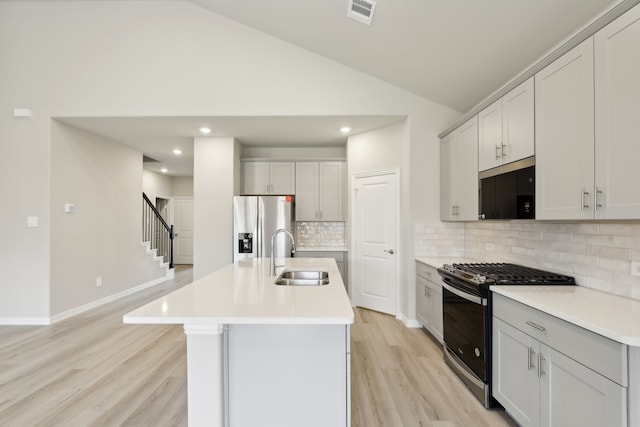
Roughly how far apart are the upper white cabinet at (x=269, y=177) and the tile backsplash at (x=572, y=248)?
290 centimetres

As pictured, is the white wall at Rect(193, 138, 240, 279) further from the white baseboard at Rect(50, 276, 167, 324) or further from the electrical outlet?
the electrical outlet

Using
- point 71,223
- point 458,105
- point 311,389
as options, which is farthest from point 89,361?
point 458,105

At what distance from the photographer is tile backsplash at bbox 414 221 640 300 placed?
1834mm

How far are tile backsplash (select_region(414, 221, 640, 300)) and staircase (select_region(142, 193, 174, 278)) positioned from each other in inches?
229

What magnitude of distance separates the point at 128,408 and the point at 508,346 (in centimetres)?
264

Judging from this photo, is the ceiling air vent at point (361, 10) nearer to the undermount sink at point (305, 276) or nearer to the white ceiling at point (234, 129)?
the white ceiling at point (234, 129)

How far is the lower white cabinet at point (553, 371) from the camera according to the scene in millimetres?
1274

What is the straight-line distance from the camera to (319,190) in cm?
525

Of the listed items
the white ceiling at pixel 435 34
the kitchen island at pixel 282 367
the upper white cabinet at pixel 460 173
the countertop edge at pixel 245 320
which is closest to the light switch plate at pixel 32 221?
the white ceiling at pixel 435 34

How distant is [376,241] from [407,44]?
2.44 meters

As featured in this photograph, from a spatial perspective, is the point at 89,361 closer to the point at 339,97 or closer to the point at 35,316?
the point at 35,316

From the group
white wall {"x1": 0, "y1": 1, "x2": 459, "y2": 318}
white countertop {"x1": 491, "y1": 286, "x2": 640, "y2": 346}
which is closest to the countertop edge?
white countertop {"x1": 491, "y1": 286, "x2": 640, "y2": 346}

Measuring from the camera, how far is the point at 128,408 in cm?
220

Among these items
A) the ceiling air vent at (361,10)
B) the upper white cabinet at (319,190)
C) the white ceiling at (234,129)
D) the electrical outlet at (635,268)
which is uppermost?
the ceiling air vent at (361,10)
